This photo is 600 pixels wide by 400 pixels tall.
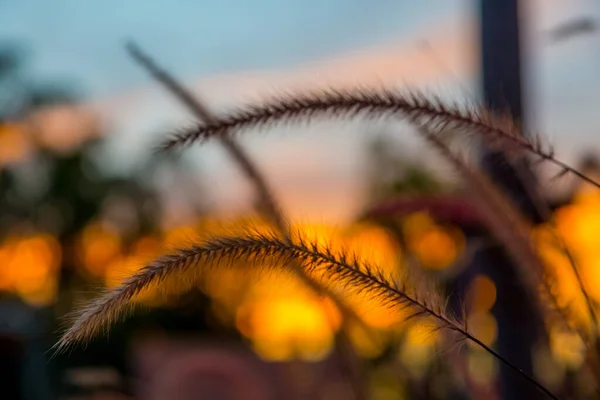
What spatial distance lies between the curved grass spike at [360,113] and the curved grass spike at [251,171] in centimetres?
27

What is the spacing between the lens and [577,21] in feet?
4.07

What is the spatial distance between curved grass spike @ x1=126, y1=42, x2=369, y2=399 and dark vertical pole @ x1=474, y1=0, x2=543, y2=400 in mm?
216

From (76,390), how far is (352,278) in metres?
1.62

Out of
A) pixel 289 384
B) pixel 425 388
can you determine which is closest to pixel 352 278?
pixel 425 388

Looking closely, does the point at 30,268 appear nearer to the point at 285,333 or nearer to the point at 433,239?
the point at 285,333

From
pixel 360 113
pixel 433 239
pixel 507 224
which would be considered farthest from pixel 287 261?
pixel 433 239

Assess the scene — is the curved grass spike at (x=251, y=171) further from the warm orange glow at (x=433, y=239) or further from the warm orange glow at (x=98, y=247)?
the warm orange glow at (x=98, y=247)

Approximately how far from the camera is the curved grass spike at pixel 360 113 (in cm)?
79

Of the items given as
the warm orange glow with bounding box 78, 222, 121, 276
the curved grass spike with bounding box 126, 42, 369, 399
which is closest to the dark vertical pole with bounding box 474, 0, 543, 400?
the curved grass spike with bounding box 126, 42, 369, 399

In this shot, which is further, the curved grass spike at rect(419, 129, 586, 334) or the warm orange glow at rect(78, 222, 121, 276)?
the warm orange glow at rect(78, 222, 121, 276)

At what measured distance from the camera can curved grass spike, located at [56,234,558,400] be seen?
0.74 meters

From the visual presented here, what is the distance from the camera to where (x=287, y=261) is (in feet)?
2.54

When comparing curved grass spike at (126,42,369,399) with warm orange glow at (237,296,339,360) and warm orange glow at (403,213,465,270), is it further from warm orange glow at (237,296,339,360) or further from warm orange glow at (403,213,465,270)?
warm orange glow at (403,213,465,270)

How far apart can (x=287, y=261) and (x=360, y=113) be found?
155 mm
